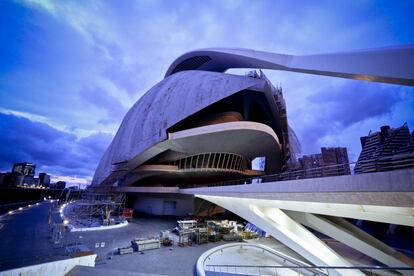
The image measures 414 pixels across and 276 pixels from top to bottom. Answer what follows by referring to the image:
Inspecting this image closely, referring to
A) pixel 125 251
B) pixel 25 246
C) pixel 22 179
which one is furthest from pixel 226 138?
pixel 22 179

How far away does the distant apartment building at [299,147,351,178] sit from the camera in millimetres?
5702

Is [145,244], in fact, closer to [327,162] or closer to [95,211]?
[95,211]

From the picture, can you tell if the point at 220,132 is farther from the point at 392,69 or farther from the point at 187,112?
the point at 392,69

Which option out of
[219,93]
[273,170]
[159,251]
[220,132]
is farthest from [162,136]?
[273,170]

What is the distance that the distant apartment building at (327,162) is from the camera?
5702mm

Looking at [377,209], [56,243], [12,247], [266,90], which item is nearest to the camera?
[377,209]

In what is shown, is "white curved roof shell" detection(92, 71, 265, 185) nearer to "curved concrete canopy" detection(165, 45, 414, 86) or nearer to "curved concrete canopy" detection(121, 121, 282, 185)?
"curved concrete canopy" detection(121, 121, 282, 185)

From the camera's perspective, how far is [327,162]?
816 inches

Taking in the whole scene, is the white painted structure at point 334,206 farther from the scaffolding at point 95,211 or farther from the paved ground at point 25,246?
the scaffolding at point 95,211

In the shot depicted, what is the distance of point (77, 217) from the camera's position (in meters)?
21.3

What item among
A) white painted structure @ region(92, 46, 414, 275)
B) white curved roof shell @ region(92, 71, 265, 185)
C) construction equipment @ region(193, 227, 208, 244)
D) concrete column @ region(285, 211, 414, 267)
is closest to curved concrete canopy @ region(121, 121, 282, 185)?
white painted structure @ region(92, 46, 414, 275)

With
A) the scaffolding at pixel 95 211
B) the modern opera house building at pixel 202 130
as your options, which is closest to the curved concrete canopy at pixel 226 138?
the modern opera house building at pixel 202 130

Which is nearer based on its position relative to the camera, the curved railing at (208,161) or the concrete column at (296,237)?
the concrete column at (296,237)

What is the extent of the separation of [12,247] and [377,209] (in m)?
16.4
